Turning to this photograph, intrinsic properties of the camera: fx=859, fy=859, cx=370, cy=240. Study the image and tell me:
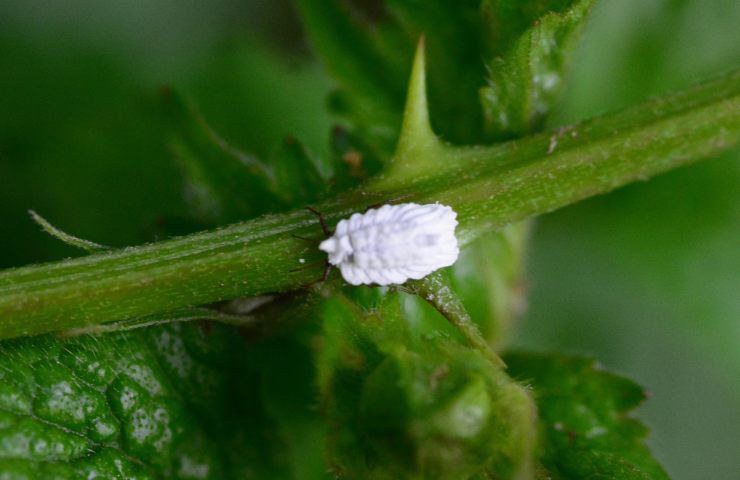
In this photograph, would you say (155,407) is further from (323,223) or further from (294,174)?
(294,174)

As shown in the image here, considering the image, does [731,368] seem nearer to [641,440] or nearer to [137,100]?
[641,440]

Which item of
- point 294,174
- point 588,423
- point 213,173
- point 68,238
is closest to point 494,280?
point 588,423

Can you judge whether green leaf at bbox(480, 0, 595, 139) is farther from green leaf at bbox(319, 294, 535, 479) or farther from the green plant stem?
green leaf at bbox(319, 294, 535, 479)

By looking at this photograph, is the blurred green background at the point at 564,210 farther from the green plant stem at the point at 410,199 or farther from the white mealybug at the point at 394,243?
the white mealybug at the point at 394,243

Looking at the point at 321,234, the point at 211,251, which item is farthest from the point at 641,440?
the point at 211,251

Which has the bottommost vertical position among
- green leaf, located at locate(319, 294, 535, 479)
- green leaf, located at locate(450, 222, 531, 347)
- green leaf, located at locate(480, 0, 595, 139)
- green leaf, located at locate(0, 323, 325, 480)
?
Result: green leaf, located at locate(319, 294, 535, 479)

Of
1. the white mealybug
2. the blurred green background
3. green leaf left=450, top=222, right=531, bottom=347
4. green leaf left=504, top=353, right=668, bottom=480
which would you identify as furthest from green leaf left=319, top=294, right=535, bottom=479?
the blurred green background

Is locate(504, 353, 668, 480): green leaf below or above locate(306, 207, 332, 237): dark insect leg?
below
